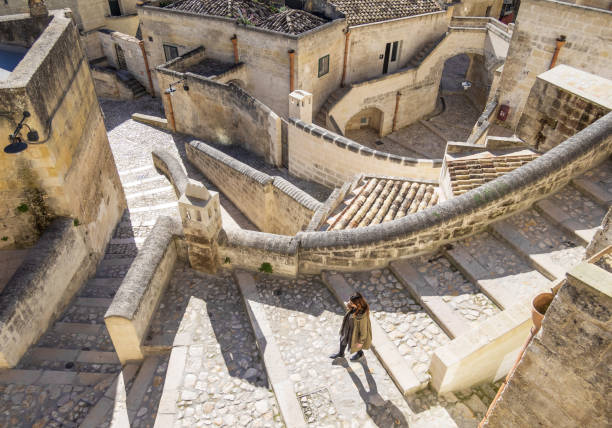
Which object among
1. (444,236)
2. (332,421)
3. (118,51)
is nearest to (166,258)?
(332,421)

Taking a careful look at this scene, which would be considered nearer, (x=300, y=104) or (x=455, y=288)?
(x=455, y=288)

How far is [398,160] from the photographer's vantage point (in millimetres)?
13523

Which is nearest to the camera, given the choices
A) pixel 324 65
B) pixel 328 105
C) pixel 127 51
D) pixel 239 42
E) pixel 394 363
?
pixel 394 363

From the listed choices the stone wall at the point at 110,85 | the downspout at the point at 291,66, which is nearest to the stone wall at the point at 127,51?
the stone wall at the point at 110,85

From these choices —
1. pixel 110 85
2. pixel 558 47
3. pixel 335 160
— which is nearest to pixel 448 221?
pixel 335 160

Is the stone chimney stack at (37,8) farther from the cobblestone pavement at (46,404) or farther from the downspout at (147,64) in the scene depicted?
the downspout at (147,64)

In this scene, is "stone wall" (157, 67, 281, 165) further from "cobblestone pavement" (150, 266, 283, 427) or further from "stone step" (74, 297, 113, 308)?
"cobblestone pavement" (150, 266, 283, 427)

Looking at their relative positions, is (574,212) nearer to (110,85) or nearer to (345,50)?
(345,50)

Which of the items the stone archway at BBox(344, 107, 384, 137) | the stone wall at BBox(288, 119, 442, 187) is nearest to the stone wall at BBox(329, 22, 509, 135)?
the stone archway at BBox(344, 107, 384, 137)

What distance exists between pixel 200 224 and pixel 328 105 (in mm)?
13319

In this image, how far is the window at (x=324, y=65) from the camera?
19164 mm

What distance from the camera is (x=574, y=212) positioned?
8195mm

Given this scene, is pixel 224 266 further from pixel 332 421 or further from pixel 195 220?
pixel 332 421

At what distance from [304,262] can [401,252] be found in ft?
5.78
